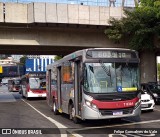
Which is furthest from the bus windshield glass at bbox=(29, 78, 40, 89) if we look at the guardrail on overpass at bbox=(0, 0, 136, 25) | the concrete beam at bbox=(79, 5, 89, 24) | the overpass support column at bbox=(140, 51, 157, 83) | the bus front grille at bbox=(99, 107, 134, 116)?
the bus front grille at bbox=(99, 107, 134, 116)

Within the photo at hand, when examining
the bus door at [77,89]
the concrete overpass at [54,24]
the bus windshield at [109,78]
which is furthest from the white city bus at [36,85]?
the bus windshield at [109,78]

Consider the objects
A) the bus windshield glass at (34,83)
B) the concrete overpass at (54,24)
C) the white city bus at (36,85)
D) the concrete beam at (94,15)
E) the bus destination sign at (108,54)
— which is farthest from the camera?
the bus windshield glass at (34,83)

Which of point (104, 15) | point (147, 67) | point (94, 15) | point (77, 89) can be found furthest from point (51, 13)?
point (77, 89)

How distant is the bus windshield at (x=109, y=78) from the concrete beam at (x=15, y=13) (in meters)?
15.0

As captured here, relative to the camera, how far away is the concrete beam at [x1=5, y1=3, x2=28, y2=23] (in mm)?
26219

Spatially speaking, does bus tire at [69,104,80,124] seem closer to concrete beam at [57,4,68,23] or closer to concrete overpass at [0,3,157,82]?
concrete overpass at [0,3,157,82]

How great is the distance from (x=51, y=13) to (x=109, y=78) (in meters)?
15.3

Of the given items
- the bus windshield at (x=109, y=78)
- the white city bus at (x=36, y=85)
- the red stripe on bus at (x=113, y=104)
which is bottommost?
the white city bus at (x=36, y=85)

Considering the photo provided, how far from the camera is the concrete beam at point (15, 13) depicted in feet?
86.0

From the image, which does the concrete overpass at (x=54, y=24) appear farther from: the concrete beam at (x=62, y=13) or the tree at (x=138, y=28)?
the tree at (x=138, y=28)

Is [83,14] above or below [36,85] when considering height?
above

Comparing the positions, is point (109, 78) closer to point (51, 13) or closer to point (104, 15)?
point (51, 13)

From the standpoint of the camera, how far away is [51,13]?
2680 centimetres

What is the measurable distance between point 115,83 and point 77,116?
2062mm
